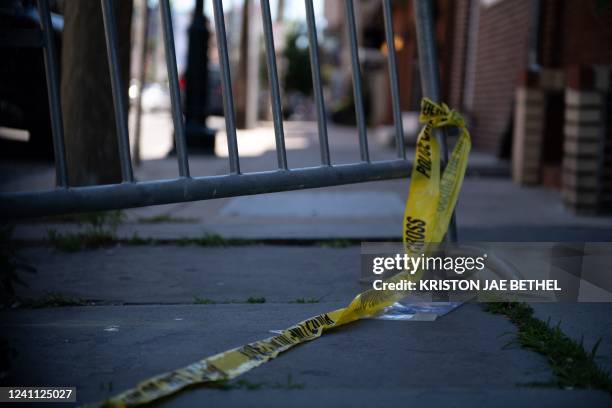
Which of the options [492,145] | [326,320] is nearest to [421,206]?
[326,320]

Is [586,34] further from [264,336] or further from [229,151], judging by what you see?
[264,336]

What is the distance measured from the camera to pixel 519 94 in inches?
373

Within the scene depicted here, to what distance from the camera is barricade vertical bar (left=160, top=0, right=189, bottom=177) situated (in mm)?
3146

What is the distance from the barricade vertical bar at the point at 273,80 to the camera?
3434 mm

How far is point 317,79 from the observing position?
12.0 feet

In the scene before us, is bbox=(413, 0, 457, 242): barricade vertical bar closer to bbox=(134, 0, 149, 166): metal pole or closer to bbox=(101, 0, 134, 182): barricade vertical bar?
bbox=(101, 0, 134, 182): barricade vertical bar

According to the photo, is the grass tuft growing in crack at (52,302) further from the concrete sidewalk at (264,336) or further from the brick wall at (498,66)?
the brick wall at (498,66)

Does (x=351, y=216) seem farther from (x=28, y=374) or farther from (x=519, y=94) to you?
(x=28, y=374)

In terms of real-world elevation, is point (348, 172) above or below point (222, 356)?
above

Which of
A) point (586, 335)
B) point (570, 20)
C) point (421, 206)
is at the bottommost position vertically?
point (586, 335)

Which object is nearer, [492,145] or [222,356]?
[222,356]

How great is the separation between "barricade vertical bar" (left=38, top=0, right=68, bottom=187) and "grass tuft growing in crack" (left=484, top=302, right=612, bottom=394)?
1714 mm

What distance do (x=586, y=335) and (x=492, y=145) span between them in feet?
34.6

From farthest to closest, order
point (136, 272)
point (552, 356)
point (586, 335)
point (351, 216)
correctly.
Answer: point (351, 216) < point (136, 272) < point (586, 335) < point (552, 356)
